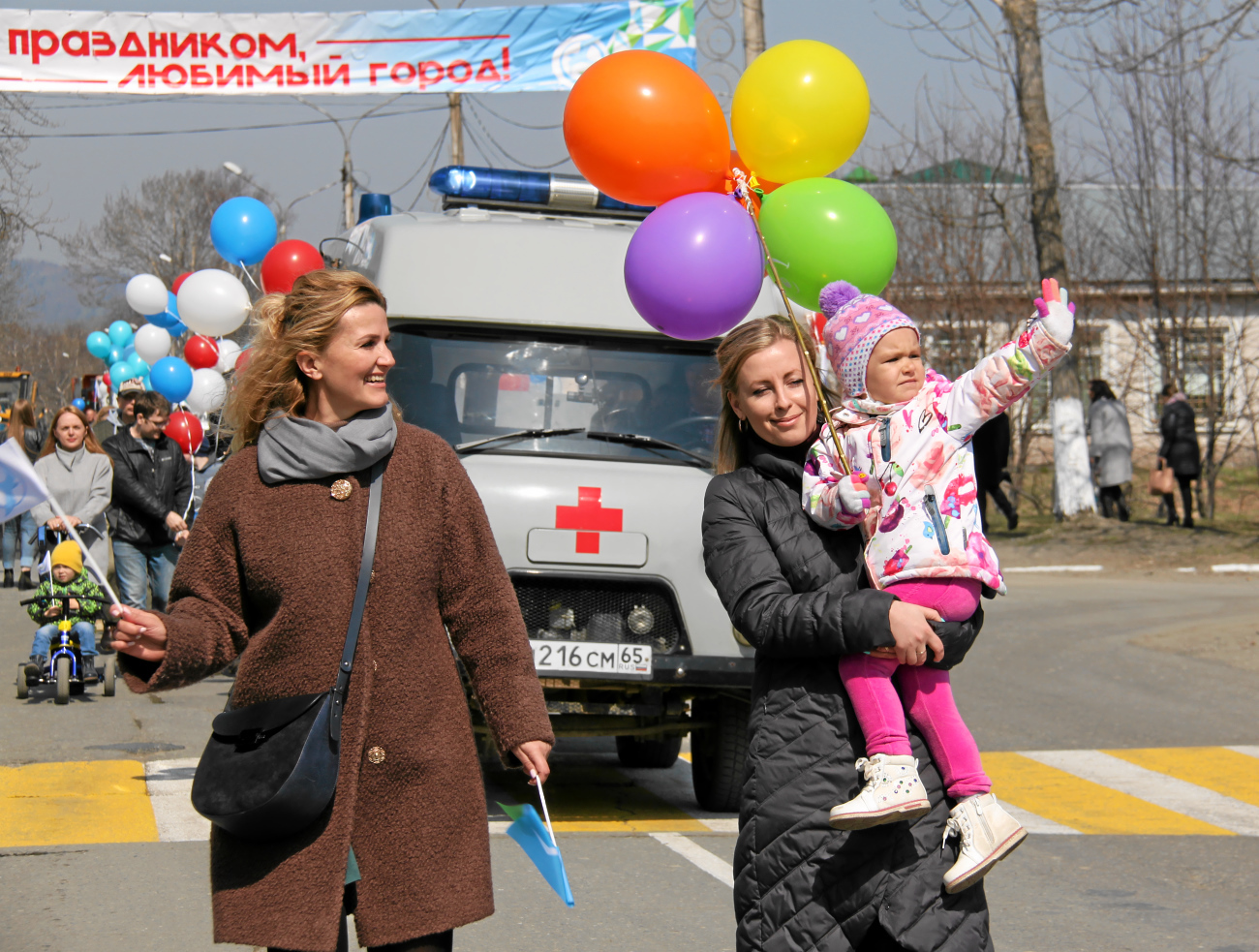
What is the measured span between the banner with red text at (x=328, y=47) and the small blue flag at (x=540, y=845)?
494 inches

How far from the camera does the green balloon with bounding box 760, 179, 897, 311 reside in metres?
A: 3.63

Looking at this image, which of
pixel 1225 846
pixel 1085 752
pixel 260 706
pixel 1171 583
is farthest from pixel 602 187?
A: pixel 1171 583

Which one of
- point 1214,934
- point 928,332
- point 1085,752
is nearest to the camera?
point 1214,934

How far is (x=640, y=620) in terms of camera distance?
6.40 meters

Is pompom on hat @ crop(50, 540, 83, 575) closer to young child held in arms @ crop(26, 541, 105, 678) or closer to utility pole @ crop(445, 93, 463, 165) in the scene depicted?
young child held in arms @ crop(26, 541, 105, 678)

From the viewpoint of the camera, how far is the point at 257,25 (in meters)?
15.1

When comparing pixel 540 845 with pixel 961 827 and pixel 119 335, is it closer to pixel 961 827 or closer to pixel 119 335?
pixel 961 827

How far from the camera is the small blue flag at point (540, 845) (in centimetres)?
285

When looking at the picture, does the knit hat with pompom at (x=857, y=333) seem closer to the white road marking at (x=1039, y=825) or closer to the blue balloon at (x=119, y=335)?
the white road marking at (x=1039, y=825)

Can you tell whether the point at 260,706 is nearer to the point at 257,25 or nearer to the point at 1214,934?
the point at 1214,934

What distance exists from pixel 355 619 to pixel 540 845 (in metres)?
0.60

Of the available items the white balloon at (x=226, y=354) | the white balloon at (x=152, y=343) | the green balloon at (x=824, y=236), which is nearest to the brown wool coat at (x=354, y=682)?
the green balloon at (x=824, y=236)

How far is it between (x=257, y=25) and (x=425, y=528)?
44.0 feet

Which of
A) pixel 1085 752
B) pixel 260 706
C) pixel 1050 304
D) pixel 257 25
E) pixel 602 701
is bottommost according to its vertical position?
pixel 1085 752
